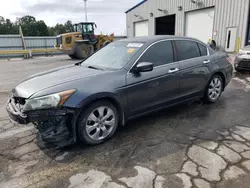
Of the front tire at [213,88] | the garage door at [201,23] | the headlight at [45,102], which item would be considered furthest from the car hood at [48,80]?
the garage door at [201,23]

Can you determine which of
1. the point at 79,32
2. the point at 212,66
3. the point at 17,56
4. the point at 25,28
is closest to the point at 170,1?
the point at 79,32

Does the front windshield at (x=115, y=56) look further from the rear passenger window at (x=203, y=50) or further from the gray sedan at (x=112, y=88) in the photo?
the rear passenger window at (x=203, y=50)

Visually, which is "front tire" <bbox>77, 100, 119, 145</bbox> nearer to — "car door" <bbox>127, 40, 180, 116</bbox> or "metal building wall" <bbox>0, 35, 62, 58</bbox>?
"car door" <bbox>127, 40, 180, 116</bbox>

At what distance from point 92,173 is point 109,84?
1.23 metres

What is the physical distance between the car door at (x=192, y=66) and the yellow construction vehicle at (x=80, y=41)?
40.4 ft

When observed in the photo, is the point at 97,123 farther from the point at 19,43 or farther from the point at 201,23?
the point at 19,43

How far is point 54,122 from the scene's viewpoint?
278 centimetres

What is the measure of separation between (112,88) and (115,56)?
0.89 metres

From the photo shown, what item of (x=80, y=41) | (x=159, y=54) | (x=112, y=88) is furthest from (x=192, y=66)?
(x=80, y=41)

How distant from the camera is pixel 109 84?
3070 millimetres

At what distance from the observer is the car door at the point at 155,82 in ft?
11.0

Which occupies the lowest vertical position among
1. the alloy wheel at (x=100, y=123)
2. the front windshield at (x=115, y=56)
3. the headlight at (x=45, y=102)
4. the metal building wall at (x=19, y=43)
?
the alloy wheel at (x=100, y=123)

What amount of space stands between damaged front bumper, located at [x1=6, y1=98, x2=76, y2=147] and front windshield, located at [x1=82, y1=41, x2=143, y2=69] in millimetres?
1155

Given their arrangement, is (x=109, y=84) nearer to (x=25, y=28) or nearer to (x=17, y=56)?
(x=17, y=56)
